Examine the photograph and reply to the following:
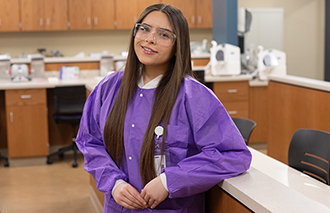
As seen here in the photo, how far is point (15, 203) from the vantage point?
3.81 meters

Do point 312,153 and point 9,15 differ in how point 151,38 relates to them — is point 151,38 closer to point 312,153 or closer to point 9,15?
point 312,153

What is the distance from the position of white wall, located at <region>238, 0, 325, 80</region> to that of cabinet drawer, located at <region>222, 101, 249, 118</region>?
3.97 metres

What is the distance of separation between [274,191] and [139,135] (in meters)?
0.51

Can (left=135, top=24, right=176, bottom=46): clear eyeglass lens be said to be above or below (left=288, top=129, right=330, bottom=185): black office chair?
above

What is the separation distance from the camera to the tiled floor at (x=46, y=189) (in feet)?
12.1

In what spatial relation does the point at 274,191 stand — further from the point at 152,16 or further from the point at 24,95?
the point at 24,95

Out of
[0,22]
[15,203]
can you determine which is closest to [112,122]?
[15,203]

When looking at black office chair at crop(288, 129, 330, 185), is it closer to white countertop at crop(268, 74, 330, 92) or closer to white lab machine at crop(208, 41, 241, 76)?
white countertop at crop(268, 74, 330, 92)

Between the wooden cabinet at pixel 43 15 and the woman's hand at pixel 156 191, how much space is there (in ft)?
22.7

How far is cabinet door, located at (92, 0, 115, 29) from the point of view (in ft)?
26.4

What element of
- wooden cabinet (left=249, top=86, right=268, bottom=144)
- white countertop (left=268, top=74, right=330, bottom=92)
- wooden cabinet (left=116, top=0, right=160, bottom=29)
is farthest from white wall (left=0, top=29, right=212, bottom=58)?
white countertop (left=268, top=74, right=330, bottom=92)

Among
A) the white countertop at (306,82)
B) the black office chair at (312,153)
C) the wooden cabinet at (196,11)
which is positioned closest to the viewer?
the black office chair at (312,153)

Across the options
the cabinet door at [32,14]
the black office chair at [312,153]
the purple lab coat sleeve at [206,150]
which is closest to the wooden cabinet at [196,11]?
the cabinet door at [32,14]

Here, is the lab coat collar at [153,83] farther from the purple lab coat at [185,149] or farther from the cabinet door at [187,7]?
the cabinet door at [187,7]
